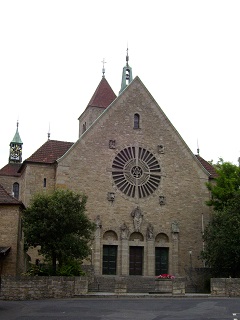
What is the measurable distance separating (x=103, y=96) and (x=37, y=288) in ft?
132

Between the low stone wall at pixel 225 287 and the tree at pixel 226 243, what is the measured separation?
4.64 m

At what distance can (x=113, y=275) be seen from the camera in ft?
126

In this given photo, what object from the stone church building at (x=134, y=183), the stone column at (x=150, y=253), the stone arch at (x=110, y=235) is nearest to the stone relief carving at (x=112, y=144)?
the stone church building at (x=134, y=183)

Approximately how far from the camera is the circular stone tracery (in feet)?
135

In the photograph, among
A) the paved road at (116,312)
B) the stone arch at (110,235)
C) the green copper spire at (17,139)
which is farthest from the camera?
the green copper spire at (17,139)

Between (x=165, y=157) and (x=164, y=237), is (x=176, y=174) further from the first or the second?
(x=164, y=237)

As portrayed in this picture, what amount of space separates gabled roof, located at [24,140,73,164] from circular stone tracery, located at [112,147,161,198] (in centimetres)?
541

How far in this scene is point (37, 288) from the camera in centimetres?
2433

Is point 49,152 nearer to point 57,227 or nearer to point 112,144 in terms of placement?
point 112,144

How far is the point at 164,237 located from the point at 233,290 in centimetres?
1418

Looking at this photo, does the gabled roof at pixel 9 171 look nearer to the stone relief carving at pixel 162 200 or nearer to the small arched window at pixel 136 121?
the small arched window at pixel 136 121

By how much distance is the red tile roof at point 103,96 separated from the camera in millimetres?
60316

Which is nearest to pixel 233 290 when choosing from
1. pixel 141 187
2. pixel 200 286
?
pixel 200 286

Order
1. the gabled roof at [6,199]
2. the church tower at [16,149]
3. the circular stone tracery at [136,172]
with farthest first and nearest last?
the church tower at [16,149]
the circular stone tracery at [136,172]
the gabled roof at [6,199]
